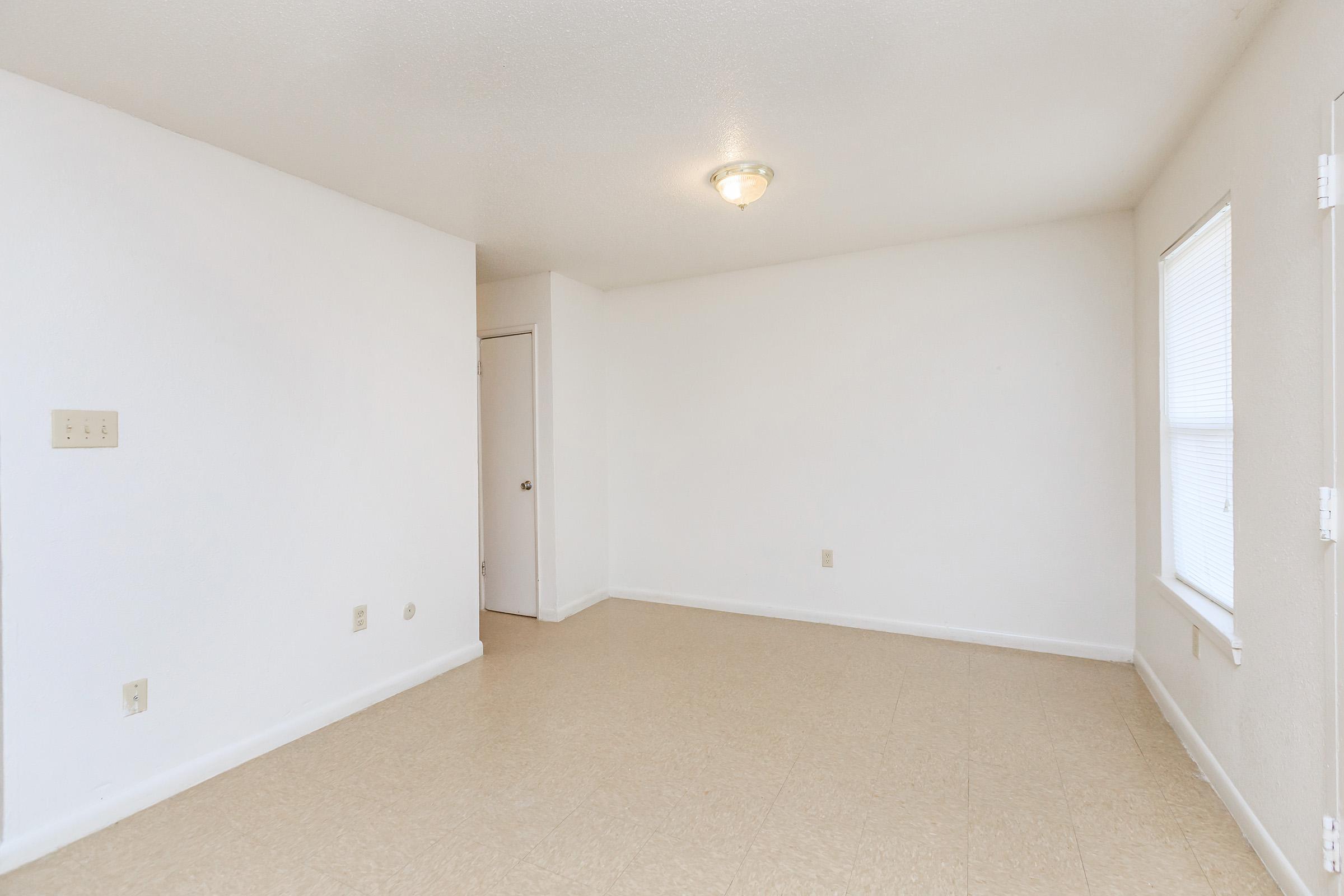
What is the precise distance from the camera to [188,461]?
7.88 ft

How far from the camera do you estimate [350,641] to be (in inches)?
118

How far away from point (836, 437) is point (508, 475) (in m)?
2.28

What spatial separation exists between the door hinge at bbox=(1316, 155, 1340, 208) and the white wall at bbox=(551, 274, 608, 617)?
3721 millimetres

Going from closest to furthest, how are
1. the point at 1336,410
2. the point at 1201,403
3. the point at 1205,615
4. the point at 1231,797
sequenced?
the point at 1336,410 → the point at 1231,797 → the point at 1205,615 → the point at 1201,403

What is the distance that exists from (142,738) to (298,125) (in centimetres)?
224

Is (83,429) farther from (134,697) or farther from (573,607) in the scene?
(573,607)

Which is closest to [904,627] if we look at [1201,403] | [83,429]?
[1201,403]

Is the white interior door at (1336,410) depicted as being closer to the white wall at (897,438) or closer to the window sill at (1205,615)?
the window sill at (1205,615)

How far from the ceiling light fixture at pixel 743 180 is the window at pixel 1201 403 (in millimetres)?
1621

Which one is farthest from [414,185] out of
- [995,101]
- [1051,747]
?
[1051,747]

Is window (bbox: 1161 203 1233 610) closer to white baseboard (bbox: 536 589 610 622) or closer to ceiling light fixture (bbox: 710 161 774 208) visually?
ceiling light fixture (bbox: 710 161 774 208)

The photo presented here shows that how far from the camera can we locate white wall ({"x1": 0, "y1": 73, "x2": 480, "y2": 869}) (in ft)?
6.61

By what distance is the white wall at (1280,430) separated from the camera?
1577mm

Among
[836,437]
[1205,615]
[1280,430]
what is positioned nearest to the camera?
[1280,430]
